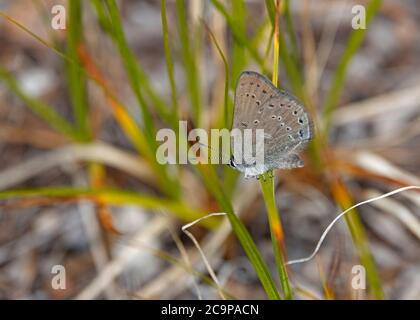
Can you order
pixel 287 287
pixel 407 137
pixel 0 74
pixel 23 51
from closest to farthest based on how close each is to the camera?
pixel 287 287
pixel 0 74
pixel 407 137
pixel 23 51

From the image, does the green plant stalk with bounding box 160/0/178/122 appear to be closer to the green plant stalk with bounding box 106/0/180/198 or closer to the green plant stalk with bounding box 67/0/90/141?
the green plant stalk with bounding box 106/0/180/198

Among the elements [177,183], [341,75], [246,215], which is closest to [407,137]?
[341,75]

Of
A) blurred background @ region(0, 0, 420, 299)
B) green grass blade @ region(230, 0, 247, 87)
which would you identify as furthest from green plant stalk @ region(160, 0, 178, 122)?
green grass blade @ region(230, 0, 247, 87)

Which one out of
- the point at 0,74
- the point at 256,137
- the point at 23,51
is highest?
the point at 23,51

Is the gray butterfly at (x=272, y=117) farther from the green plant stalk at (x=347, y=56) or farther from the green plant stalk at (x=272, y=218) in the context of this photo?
the green plant stalk at (x=347, y=56)

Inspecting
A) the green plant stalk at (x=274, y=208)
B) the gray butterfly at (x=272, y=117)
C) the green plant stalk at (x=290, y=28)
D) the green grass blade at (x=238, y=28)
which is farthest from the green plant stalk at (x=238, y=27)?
the gray butterfly at (x=272, y=117)
